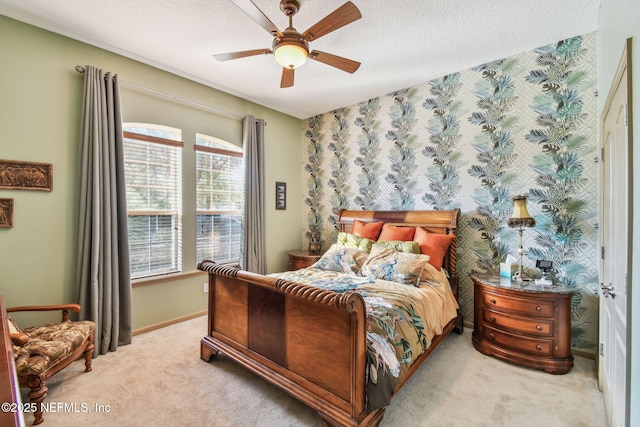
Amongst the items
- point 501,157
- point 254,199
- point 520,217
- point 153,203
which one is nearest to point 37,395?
point 153,203

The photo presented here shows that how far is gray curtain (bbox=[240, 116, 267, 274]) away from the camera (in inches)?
158

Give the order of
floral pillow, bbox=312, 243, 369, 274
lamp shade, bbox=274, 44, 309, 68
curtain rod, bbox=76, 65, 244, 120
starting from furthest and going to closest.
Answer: floral pillow, bbox=312, 243, 369, 274, curtain rod, bbox=76, 65, 244, 120, lamp shade, bbox=274, 44, 309, 68

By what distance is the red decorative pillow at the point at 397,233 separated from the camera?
3387 mm

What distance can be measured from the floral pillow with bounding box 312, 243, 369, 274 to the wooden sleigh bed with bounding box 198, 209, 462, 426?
105 cm

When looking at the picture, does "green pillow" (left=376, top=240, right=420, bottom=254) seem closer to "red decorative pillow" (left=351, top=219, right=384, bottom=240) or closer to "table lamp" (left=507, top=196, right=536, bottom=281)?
"red decorative pillow" (left=351, top=219, right=384, bottom=240)

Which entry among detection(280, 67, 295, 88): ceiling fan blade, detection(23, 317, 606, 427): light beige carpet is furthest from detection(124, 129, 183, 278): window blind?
detection(280, 67, 295, 88): ceiling fan blade

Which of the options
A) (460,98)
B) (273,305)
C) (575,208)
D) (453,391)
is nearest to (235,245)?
(273,305)

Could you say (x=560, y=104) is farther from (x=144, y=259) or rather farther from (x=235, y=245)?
(x=144, y=259)

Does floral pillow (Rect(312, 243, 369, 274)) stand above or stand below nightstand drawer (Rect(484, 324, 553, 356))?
above

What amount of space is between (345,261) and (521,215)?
179 centimetres

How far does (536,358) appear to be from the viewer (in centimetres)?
243

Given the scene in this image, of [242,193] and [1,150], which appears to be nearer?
[1,150]

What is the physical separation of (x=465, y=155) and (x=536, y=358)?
2.11 metres

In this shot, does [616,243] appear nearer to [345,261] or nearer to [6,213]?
[345,261]
